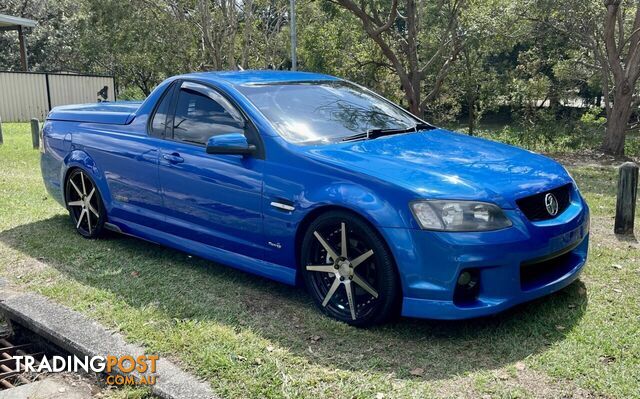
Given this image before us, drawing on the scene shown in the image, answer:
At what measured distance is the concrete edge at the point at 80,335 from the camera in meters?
3.31

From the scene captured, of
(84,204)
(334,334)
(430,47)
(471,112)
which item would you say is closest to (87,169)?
(84,204)

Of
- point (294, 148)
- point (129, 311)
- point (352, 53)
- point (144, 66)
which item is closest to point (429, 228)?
point (294, 148)

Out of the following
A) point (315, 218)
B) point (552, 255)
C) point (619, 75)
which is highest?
point (619, 75)

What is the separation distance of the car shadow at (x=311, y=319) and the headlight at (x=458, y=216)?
75cm

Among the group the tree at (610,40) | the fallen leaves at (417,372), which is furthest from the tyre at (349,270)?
the tree at (610,40)

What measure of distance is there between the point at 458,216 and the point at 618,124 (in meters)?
13.0

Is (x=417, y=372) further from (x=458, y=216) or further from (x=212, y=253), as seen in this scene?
(x=212, y=253)

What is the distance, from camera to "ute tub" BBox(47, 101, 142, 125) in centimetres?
570

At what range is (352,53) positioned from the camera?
23.1 metres

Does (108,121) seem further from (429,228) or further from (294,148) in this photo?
(429,228)

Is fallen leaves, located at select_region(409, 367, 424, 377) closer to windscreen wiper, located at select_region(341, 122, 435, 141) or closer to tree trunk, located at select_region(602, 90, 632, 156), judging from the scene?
windscreen wiper, located at select_region(341, 122, 435, 141)

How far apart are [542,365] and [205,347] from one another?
1958 mm

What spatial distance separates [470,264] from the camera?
351 centimetres

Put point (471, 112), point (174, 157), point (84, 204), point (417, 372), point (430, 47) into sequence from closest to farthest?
point (417, 372)
point (174, 157)
point (84, 204)
point (430, 47)
point (471, 112)
